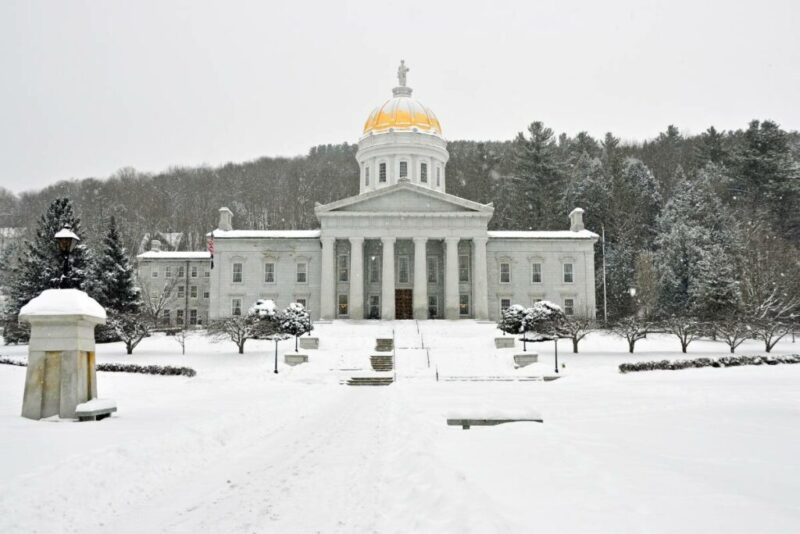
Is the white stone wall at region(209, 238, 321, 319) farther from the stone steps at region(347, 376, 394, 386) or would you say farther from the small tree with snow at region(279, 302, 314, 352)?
the stone steps at region(347, 376, 394, 386)

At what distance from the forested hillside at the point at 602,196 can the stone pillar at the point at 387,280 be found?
2396 cm

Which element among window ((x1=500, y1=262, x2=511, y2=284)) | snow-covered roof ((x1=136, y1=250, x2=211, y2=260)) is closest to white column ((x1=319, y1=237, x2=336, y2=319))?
window ((x1=500, y1=262, x2=511, y2=284))

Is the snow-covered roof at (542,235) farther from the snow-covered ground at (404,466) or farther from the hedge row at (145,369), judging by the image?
the snow-covered ground at (404,466)

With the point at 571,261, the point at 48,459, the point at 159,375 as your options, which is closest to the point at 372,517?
the point at 48,459

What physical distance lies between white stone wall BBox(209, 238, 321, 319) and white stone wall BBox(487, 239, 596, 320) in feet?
51.9

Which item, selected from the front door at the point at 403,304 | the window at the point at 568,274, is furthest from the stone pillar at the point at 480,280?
the window at the point at 568,274

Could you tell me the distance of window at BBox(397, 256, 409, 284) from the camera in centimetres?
6006

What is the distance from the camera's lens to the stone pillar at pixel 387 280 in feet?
179

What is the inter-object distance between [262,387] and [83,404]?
13137 mm

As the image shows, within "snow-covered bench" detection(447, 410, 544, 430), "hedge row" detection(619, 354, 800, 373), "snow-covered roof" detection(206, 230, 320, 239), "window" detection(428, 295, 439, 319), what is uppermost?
"snow-covered roof" detection(206, 230, 320, 239)

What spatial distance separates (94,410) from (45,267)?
40700 mm

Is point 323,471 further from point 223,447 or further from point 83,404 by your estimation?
point 83,404

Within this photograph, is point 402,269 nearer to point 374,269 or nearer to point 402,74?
point 374,269

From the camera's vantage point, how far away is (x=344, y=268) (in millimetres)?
59875
